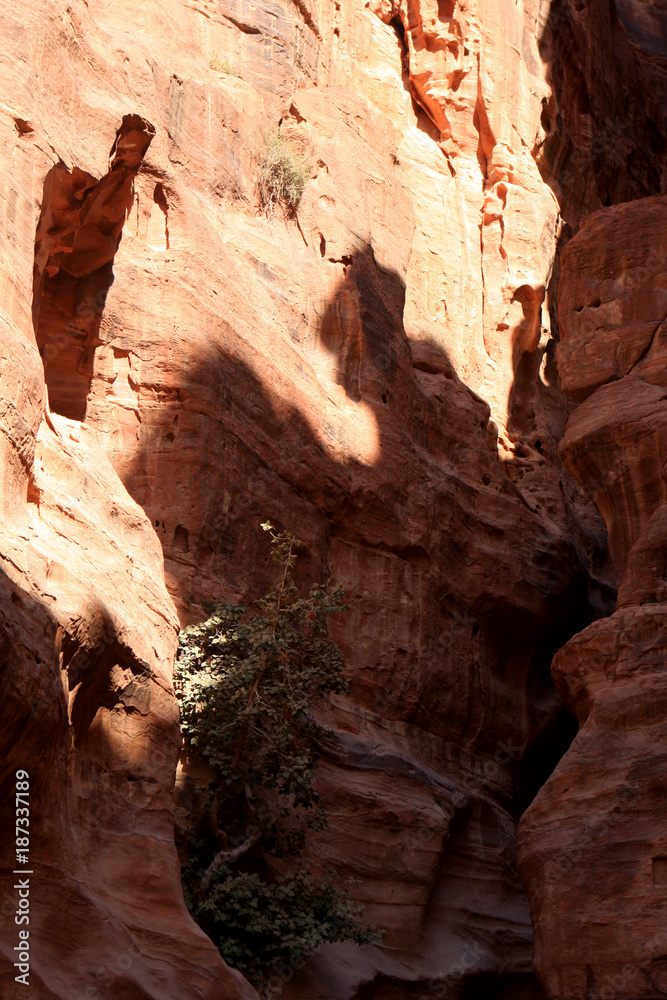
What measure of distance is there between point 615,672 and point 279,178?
402 inches

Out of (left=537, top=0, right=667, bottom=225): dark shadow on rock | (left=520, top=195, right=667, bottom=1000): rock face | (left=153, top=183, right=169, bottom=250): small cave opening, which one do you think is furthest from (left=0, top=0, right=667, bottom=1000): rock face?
(left=537, top=0, right=667, bottom=225): dark shadow on rock

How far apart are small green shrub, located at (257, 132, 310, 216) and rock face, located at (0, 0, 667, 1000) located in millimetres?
261

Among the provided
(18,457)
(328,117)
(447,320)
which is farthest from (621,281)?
(18,457)

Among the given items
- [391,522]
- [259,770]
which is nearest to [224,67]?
[391,522]

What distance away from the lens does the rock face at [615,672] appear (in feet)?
54.5

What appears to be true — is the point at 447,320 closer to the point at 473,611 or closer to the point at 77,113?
the point at 473,611

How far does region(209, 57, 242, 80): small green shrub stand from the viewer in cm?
2253

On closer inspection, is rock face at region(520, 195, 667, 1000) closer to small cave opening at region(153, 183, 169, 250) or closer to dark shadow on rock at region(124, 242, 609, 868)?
dark shadow on rock at region(124, 242, 609, 868)

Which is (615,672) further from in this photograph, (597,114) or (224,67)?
(597,114)

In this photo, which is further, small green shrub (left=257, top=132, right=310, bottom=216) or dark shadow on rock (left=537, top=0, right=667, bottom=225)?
dark shadow on rock (left=537, top=0, right=667, bottom=225)

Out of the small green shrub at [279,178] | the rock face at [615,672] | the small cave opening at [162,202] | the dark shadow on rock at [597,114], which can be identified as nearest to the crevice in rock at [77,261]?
the small cave opening at [162,202]

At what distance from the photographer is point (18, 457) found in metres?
11.7

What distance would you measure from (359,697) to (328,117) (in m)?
10.9

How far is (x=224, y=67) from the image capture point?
2262 cm
